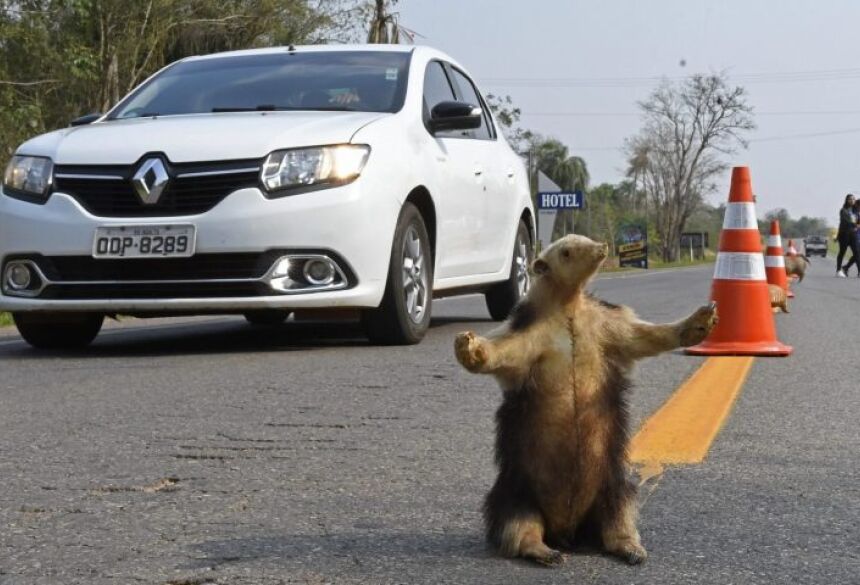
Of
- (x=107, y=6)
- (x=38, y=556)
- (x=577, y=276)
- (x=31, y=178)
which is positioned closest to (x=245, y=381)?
(x=31, y=178)

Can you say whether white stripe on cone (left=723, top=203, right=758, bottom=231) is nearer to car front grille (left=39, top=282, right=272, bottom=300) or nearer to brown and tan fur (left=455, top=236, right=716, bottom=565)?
car front grille (left=39, top=282, right=272, bottom=300)

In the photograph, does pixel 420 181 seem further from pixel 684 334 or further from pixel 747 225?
pixel 684 334

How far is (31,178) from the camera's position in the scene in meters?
6.97

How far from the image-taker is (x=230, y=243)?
659 cm

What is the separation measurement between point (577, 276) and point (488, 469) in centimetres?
142

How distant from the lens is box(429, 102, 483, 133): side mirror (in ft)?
25.2

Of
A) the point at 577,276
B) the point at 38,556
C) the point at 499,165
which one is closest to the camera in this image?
the point at 577,276

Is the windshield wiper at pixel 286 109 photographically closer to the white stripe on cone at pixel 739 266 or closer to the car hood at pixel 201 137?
the car hood at pixel 201 137

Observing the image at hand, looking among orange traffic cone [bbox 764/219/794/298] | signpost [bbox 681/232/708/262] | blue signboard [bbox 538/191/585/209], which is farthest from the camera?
signpost [bbox 681/232/708/262]

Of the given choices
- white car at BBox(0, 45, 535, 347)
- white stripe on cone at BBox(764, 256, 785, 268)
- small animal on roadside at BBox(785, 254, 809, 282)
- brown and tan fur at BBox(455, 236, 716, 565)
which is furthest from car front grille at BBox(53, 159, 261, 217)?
small animal on roadside at BBox(785, 254, 809, 282)

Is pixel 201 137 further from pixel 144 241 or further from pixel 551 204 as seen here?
pixel 551 204

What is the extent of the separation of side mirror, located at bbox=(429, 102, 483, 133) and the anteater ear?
5.24 meters

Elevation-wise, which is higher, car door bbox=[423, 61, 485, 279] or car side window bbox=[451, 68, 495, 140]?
car side window bbox=[451, 68, 495, 140]

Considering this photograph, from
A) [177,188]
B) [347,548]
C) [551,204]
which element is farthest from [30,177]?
[551,204]
